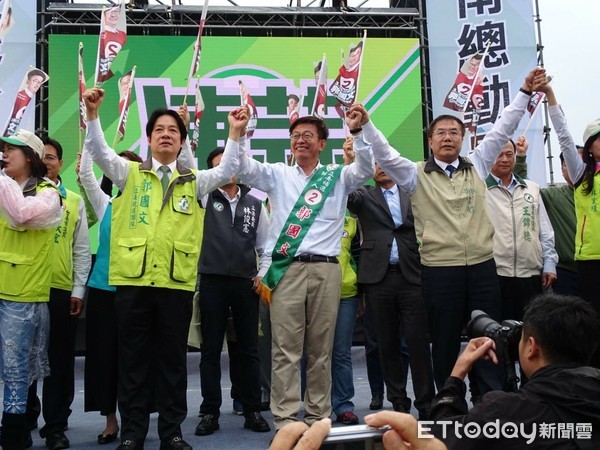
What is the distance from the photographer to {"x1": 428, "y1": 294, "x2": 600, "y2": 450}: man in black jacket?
1.70 metres

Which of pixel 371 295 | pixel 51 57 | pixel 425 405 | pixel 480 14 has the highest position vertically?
pixel 480 14

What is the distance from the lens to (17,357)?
11.0ft

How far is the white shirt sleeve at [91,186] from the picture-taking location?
3797mm

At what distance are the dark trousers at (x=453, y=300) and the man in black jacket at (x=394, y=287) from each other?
0.37 m

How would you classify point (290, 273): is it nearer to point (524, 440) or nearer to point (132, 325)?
point (132, 325)

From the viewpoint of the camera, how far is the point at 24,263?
344 cm

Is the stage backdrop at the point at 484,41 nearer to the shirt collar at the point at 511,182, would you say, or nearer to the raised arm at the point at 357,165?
the shirt collar at the point at 511,182

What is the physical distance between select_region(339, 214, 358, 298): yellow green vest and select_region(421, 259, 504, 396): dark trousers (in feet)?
3.68

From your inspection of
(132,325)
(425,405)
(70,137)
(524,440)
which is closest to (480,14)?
(70,137)

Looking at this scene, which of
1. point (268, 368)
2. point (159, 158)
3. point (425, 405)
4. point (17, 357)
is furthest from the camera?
point (268, 368)

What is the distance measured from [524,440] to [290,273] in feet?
6.66
